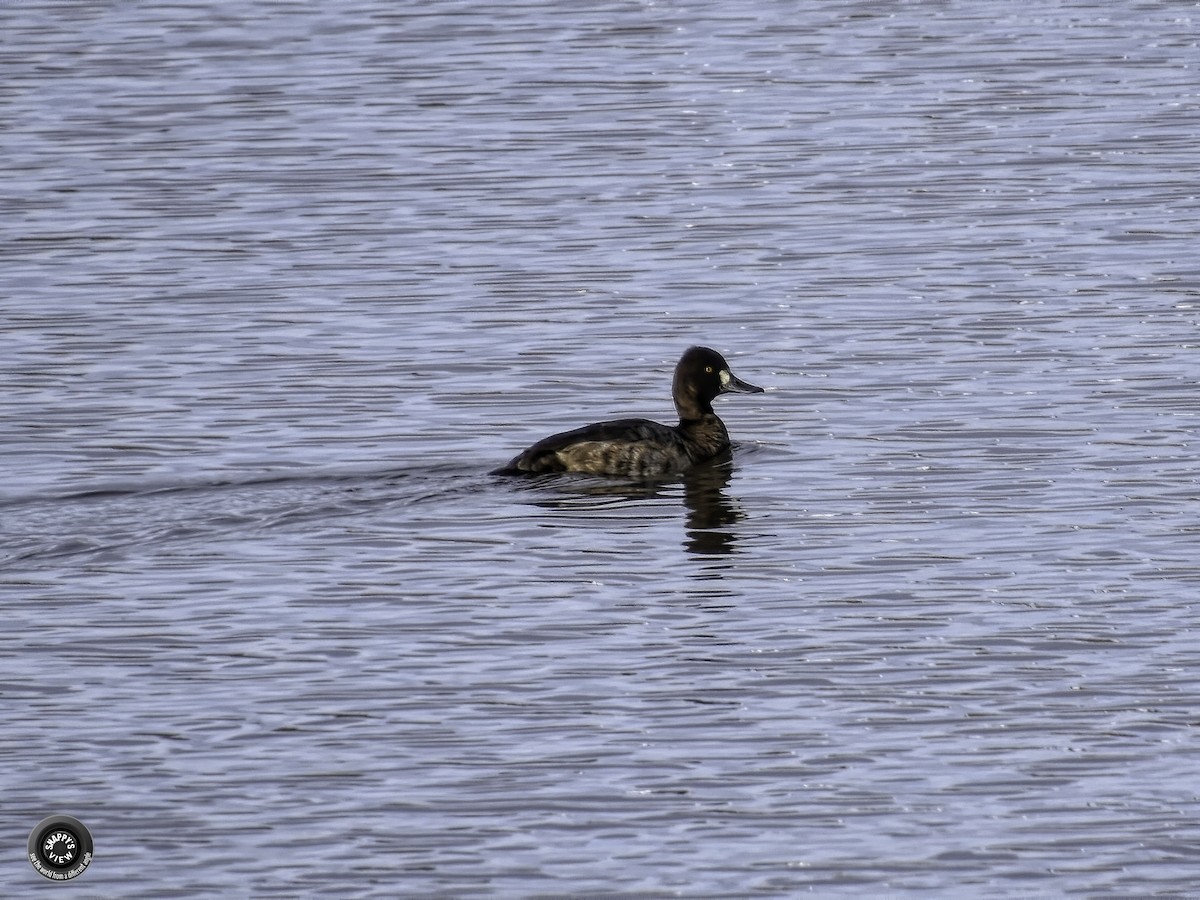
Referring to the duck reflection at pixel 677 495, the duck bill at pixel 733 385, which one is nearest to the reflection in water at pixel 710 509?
the duck reflection at pixel 677 495

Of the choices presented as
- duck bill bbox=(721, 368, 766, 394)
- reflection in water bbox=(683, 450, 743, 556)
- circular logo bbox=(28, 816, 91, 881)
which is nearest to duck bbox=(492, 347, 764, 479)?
duck bill bbox=(721, 368, 766, 394)

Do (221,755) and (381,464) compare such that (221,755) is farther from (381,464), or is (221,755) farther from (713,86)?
(713,86)

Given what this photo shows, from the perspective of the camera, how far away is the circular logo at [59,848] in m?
8.82

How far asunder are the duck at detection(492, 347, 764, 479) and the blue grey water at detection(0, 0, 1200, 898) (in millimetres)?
209

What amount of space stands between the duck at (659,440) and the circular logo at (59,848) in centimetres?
609

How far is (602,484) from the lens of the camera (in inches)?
594

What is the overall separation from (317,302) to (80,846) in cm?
1129

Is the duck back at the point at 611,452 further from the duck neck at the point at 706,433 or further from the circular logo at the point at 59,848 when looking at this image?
the circular logo at the point at 59,848

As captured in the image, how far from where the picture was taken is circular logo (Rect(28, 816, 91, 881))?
8820mm

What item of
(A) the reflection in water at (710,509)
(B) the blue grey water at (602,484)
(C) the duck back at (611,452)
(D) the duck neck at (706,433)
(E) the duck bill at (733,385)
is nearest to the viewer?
(B) the blue grey water at (602,484)

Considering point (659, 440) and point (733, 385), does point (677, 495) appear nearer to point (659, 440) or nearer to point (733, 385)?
point (659, 440)

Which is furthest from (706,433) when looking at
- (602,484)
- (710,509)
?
(710,509)

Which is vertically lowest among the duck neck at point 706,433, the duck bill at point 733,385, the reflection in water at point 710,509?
the reflection in water at point 710,509

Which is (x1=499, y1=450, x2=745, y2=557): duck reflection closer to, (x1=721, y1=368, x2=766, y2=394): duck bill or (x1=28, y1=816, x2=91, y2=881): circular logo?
(x1=721, y1=368, x2=766, y2=394): duck bill
